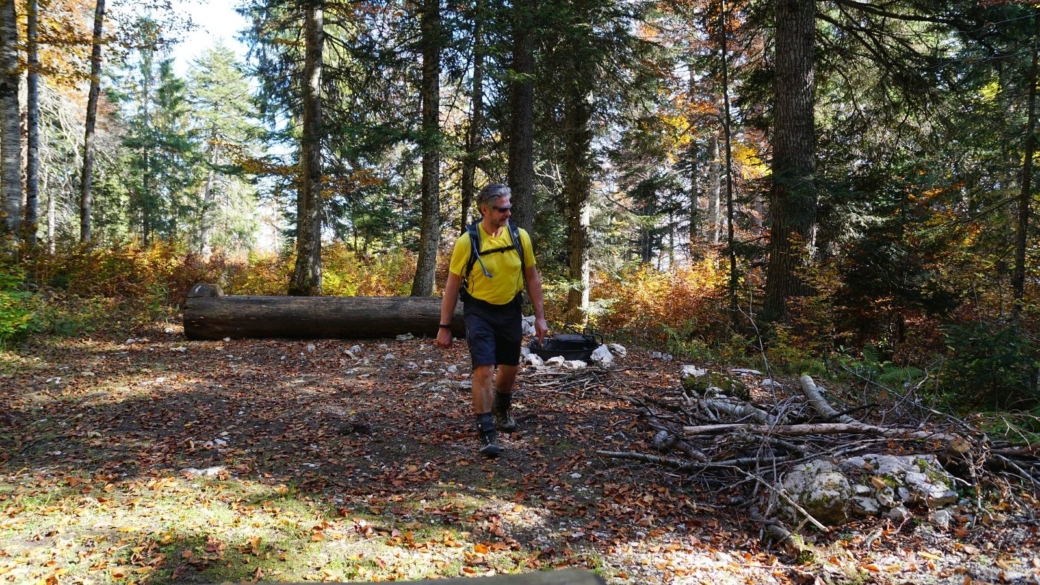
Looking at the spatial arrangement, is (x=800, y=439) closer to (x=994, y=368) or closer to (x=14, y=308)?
(x=994, y=368)

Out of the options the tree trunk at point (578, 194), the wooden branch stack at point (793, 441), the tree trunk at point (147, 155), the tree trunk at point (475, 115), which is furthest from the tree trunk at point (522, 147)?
the tree trunk at point (147, 155)

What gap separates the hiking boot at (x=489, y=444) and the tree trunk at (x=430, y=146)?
303 inches

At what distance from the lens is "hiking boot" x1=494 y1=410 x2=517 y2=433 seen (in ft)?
16.5

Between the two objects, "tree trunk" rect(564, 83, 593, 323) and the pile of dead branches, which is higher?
"tree trunk" rect(564, 83, 593, 323)

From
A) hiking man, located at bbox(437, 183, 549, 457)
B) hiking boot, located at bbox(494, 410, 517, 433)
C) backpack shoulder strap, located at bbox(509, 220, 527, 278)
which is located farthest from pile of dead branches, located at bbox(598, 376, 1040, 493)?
backpack shoulder strap, located at bbox(509, 220, 527, 278)

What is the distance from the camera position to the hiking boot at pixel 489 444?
4.45 m

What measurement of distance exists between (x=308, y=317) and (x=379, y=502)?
6839mm

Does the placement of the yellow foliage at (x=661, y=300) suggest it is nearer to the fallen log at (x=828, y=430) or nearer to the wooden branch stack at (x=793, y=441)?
the wooden branch stack at (x=793, y=441)

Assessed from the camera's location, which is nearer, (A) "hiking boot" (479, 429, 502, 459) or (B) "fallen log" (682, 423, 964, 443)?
(B) "fallen log" (682, 423, 964, 443)

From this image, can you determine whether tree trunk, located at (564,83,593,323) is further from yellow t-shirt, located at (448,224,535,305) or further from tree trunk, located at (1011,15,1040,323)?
yellow t-shirt, located at (448,224,535,305)

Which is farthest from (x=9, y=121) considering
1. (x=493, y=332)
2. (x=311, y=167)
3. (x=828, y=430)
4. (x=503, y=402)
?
(x=828, y=430)

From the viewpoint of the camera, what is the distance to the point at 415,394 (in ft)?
21.2

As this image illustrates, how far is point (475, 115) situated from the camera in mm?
13109

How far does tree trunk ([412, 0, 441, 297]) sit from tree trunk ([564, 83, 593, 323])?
11.3ft
